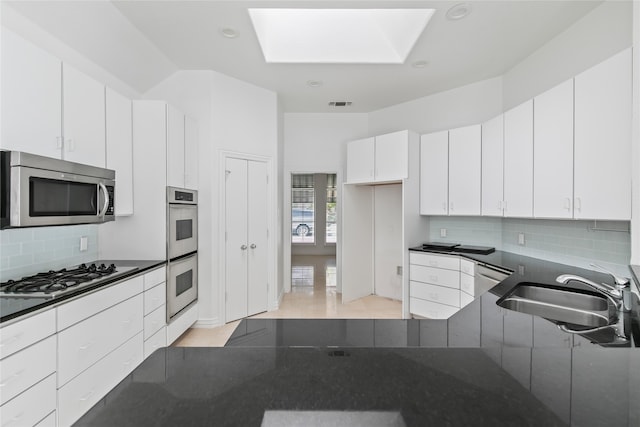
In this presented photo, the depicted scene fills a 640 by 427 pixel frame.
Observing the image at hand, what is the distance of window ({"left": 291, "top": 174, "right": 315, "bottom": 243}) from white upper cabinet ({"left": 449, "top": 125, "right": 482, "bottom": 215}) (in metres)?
5.80

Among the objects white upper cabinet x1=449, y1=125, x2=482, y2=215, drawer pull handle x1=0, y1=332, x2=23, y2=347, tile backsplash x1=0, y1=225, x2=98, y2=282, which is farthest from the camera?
white upper cabinet x1=449, y1=125, x2=482, y2=215

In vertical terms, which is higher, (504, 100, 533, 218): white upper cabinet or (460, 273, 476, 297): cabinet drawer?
(504, 100, 533, 218): white upper cabinet

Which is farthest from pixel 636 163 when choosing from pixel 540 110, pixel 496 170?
pixel 496 170

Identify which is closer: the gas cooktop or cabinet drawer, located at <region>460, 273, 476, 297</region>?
the gas cooktop

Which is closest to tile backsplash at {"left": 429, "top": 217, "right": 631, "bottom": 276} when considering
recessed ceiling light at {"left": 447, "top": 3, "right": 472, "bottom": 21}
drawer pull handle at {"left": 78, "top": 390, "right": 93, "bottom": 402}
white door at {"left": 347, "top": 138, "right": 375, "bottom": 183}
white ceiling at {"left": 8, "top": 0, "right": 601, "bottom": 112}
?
white door at {"left": 347, "top": 138, "right": 375, "bottom": 183}

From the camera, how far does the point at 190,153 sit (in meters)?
3.45

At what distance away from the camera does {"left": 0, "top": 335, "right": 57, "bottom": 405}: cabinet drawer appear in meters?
1.39

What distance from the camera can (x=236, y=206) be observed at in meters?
3.83

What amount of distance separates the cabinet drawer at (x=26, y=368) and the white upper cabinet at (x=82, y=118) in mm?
1212

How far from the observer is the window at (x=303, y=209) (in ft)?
30.3

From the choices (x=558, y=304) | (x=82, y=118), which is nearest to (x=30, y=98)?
(x=82, y=118)

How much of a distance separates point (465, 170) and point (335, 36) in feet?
6.81

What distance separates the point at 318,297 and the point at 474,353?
437 cm

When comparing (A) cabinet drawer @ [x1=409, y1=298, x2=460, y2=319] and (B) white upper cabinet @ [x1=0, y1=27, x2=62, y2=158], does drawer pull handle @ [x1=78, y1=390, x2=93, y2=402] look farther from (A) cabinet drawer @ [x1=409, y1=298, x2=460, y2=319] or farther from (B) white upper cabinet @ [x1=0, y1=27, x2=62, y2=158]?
(A) cabinet drawer @ [x1=409, y1=298, x2=460, y2=319]
